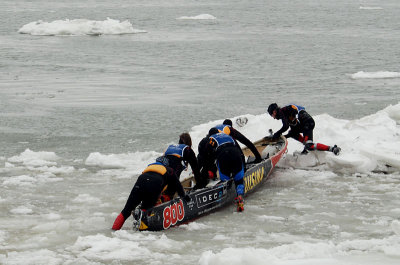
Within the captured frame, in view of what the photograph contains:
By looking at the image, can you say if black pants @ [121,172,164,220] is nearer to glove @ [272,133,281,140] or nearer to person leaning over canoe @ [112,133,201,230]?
person leaning over canoe @ [112,133,201,230]

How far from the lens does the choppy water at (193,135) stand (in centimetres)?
877

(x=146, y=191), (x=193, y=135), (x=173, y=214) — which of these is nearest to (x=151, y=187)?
(x=146, y=191)

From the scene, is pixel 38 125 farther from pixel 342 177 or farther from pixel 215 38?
pixel 215 38

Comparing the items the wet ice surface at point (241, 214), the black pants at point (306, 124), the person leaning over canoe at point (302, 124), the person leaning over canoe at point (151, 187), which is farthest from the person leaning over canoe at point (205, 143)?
the black pants at point (306, 124)

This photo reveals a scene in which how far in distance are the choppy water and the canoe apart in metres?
0.22

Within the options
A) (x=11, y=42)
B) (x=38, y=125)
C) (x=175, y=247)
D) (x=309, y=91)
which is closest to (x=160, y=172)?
(x=175, y=247)

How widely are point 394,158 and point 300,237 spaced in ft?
17.3

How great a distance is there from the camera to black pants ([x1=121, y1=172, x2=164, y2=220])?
31.4ft

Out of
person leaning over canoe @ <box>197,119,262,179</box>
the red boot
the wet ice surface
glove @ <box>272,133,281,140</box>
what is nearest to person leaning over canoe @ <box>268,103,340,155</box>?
glove @ <box>272,133,281,140</box>

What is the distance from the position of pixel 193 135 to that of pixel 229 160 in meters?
6.17

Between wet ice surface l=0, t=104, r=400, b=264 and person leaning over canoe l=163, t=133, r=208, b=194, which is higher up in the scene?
person leaning over canoe l=163, t=133, r=208, b=194

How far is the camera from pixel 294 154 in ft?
46.9

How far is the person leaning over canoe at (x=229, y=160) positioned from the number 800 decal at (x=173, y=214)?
1.35 m

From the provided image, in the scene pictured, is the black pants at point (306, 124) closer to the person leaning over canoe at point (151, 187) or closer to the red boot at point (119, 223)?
the person leaning over canoe at point (151, 187)
